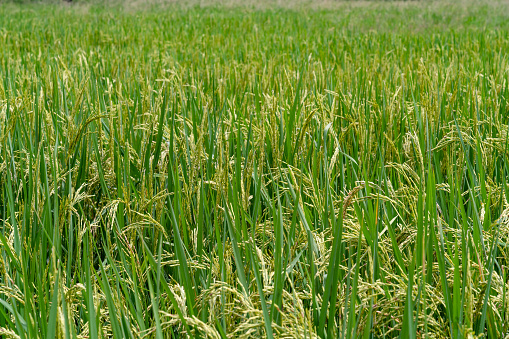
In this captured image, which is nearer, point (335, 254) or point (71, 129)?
point (335, 254)

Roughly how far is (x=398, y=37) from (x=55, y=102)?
4580 mm

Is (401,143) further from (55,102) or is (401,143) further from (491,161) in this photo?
(55,102)

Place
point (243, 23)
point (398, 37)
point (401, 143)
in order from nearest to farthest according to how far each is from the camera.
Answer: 1. point (401, 143)
2. point (398, 37)
3. point (243, 23)

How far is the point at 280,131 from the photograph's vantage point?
1.56 meters

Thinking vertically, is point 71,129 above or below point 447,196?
above

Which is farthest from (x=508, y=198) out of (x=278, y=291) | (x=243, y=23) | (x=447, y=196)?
(x=243, y=23)

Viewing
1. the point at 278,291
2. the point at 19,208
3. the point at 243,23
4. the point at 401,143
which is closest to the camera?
the point at 278,291

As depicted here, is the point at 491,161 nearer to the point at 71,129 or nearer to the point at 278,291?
the point at 278,291

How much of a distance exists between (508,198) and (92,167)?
3.91 ft

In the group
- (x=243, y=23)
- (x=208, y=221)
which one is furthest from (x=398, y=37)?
(x=208, y=221)

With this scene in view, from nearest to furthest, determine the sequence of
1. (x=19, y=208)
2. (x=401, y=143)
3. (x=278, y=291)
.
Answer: (x=278, y=291), (x=19, y=208), (x=401, y=143)

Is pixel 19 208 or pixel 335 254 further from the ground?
pixel 335 254

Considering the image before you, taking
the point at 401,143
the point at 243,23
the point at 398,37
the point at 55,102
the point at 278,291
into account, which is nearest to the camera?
the point at 278,291

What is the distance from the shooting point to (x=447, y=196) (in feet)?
4.50
